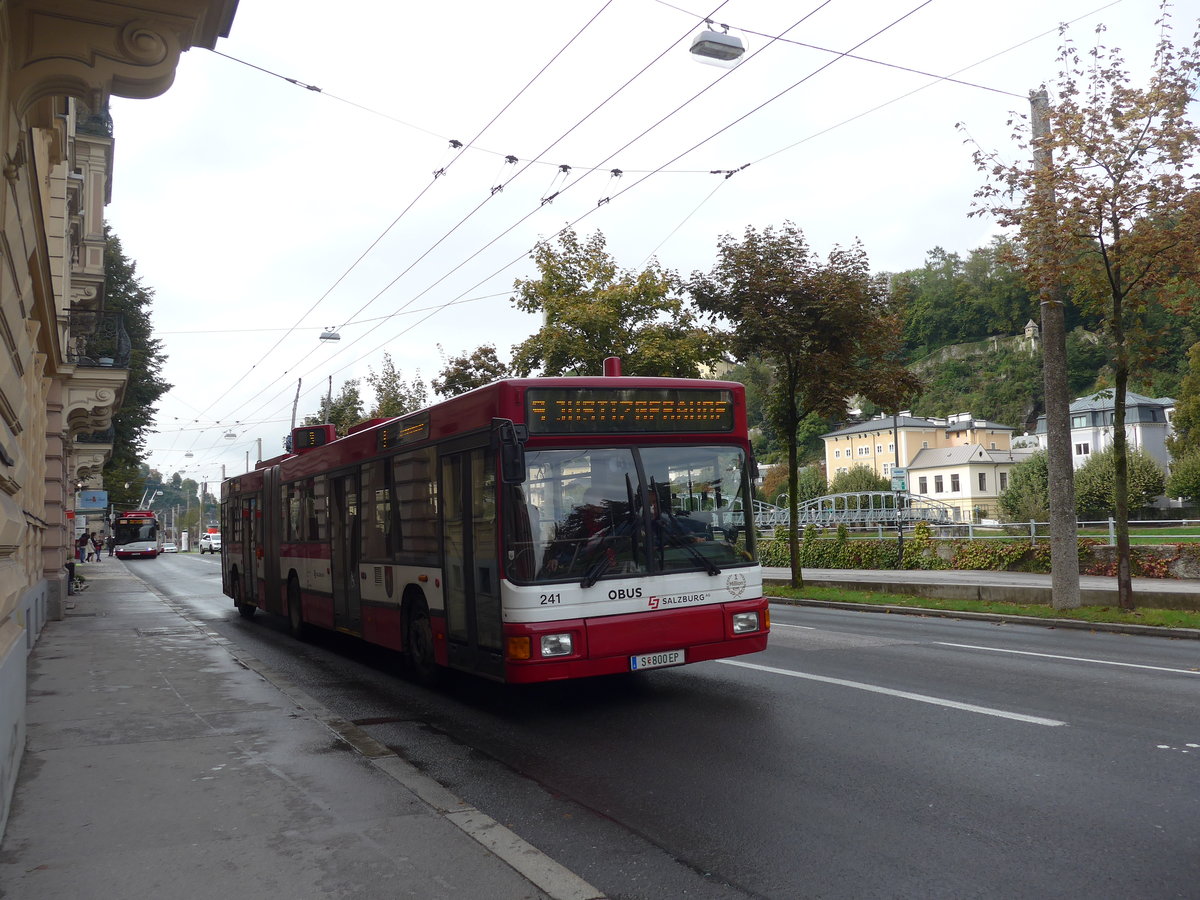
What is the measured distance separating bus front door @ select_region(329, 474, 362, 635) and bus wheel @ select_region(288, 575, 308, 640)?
2.39 meters

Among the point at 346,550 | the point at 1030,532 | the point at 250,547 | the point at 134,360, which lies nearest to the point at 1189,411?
the point at 1030,532

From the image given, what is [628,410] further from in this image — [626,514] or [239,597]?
[239,597]

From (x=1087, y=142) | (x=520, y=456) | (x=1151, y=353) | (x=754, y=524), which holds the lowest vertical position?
(x=754, y=524)

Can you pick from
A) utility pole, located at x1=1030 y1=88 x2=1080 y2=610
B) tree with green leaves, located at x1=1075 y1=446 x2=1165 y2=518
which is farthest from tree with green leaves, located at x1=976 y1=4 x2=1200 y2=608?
tree with green leaves, located at x1=1075 y1=446 x2=1165 y2=518

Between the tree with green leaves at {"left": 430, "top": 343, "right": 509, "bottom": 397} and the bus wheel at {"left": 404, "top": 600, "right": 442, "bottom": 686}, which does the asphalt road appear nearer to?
the bus wheel at {"left": 404, "top": 600, "right": 442, "bottom": 686}

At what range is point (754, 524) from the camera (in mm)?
9164

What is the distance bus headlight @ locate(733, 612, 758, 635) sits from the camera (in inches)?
344

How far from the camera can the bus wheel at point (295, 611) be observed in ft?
50.4

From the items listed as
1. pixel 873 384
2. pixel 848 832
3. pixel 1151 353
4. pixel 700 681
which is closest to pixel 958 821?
pixel 848 832

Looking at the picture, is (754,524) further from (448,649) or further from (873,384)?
(873,384)

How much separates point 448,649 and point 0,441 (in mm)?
4431

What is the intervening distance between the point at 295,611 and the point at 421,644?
614 cm

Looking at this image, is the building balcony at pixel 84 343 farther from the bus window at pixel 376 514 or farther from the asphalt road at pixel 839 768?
the asphalt road at pixel 839 768

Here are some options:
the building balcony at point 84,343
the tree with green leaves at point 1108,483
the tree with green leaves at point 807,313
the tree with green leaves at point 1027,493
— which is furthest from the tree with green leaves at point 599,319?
the tree with green leaves at point 1108,483
